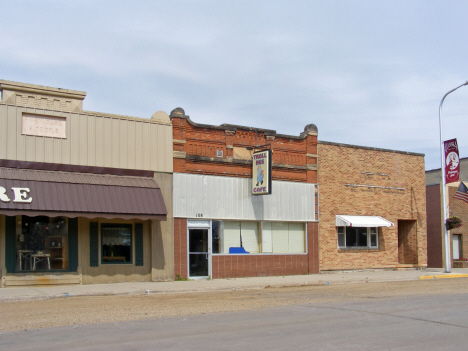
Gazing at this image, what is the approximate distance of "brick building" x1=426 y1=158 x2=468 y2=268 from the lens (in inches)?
1215

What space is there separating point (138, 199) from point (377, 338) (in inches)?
468

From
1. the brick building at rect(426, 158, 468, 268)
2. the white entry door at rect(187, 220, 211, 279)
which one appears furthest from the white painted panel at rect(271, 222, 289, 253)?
the brick building at rect(426, 158, 468, 268)

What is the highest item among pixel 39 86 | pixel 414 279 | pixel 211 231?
pixel 39 86

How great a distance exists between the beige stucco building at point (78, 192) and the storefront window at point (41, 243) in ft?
0.11

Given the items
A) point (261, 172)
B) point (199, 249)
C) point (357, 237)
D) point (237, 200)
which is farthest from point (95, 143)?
point (357, 237)

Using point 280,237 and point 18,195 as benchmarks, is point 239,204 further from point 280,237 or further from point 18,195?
point 18,195

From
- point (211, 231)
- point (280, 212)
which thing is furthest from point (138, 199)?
point (280, 212)

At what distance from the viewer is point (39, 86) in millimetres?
18672

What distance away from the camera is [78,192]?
18.2 metres

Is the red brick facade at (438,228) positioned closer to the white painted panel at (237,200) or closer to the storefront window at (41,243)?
the white painted panel at (237,200)

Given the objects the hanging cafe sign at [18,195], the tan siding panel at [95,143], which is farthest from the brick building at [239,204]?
the hanging cafe sign at [18,195]

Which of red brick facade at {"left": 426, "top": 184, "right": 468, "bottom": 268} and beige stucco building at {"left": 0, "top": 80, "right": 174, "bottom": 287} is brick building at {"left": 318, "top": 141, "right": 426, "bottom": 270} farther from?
beige stucco building at {"left": 0, "top": 80, "right": 174, "bottom": 287}

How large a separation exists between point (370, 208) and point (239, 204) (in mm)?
8087

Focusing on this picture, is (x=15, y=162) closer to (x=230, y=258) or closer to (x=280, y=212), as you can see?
(x=230, y=258)
